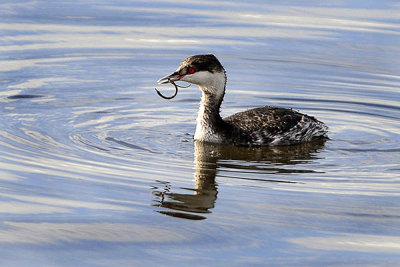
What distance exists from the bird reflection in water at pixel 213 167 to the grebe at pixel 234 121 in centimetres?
12

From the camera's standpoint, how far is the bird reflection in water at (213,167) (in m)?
9.47

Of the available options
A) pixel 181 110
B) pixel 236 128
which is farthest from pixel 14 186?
pixel 181 110

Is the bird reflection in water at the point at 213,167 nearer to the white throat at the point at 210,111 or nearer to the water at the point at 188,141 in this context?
the water at the point at 188,141

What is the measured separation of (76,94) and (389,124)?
487 cm

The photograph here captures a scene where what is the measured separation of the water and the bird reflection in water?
0.03 meters

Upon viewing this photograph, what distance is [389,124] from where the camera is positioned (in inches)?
546

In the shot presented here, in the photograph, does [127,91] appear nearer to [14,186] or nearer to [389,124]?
[389,124]

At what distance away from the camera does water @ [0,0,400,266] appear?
27.6 ft

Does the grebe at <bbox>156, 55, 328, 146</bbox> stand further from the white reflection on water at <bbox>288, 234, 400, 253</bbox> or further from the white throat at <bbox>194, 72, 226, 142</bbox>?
the white reflection on water at <bbox>288, 234, 400, 253</bbox>

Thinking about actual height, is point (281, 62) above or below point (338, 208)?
above

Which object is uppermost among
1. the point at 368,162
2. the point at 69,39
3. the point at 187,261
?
the point at 69,39

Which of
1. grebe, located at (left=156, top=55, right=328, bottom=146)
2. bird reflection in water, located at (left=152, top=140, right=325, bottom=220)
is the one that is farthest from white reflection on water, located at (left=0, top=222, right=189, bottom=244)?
grebe, located at (left=156, top=55, right=328, bottom=146)

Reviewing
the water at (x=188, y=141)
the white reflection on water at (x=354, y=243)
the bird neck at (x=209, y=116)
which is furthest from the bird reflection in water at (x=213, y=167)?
the white reflection on water at (x=354, y=243)

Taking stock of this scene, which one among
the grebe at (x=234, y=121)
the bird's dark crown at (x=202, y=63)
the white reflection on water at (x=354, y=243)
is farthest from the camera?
the grebe at (x=234, y=121)
